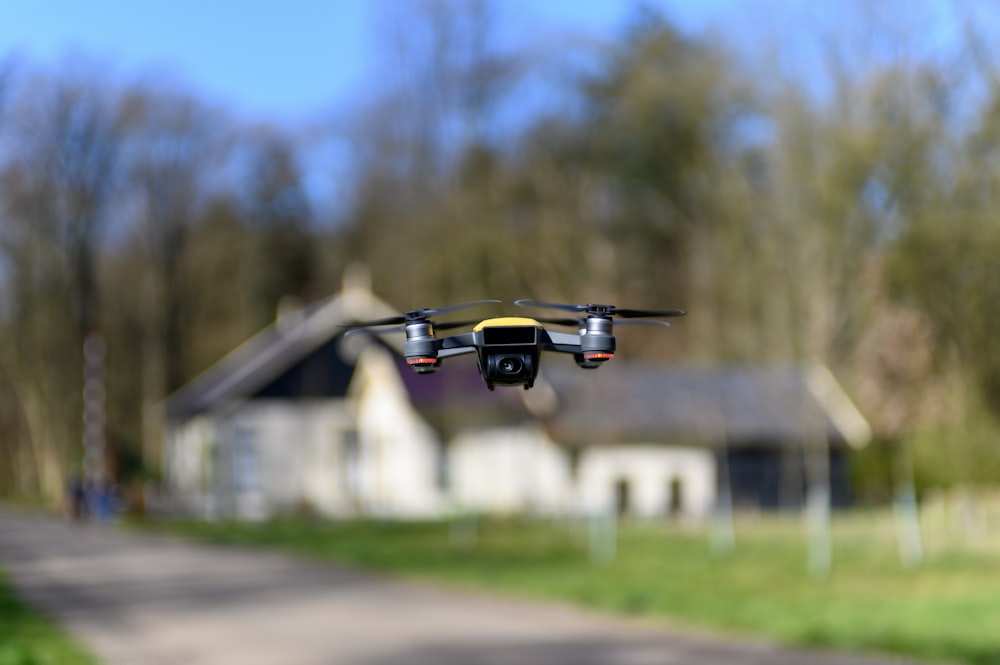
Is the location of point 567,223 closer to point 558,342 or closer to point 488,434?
point 488,434

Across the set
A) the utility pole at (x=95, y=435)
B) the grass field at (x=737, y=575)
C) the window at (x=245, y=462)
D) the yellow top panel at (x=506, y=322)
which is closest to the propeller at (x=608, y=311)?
the yellow top panel at (x=506, y=322)

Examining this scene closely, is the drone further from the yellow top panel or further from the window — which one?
the window

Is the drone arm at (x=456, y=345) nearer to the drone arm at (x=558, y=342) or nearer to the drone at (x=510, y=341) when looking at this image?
the drone at (x=510, y=341)

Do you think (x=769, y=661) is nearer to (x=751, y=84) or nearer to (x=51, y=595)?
(x=51, y=595)

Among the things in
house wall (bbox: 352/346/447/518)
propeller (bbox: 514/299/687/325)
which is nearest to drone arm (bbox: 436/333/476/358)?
propeller (bbox: 514/299/687/325)

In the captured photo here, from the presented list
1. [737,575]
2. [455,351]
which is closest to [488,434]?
[737,575]

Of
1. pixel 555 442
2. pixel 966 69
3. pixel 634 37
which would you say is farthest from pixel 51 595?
pixel 634 37
